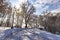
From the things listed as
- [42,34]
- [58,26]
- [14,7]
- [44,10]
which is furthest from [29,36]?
[14,7]

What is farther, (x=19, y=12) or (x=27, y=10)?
(x=19, y=12)

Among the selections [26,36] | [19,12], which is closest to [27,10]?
[19,12]

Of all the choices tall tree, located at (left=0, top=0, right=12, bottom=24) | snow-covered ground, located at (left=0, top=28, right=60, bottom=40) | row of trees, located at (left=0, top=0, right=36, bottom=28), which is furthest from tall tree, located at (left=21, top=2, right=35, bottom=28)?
snow-covered ground, located at (left=0, top=28, right=60, bottom=40)

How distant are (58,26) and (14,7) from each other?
683 centimetres

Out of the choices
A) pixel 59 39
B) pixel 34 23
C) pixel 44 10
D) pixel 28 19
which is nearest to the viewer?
pixel 59 39

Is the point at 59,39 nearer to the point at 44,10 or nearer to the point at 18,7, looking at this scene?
the point at 44,10

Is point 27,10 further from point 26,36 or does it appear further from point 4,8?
point 26,36

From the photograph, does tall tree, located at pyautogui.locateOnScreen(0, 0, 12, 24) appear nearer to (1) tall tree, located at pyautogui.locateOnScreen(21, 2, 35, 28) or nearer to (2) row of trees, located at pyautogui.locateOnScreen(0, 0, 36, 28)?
(2) row of trees, located at pyautogui.locateOnScreen(0, 0, 36, 28)

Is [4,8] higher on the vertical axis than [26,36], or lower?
higher

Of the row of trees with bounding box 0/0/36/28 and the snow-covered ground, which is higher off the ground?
the row of trees with bounding box 0/0/36/28

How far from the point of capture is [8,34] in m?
2.84

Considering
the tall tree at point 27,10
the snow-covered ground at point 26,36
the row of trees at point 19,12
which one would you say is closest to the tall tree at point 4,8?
the row of trees at point 19,12

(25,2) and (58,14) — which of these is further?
(25,2)

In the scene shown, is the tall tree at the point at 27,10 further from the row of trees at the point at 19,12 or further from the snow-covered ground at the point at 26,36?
the snow-covered ground at the point at 26,36
